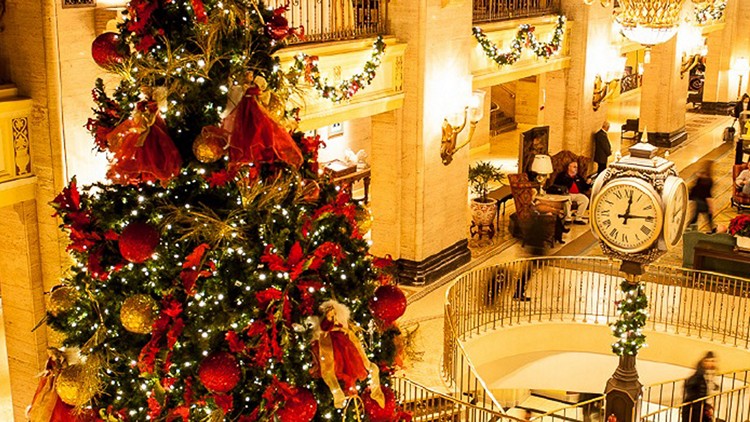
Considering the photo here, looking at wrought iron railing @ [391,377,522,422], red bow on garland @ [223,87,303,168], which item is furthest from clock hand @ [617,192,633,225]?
red bow on garland @ [223,87,303,168]

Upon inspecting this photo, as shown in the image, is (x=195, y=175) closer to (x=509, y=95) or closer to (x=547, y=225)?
(x=547, y=225)


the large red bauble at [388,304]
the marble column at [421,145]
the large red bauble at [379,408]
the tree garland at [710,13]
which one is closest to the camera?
the large red bauble at [388,304]

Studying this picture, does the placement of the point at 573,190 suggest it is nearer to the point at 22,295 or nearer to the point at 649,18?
the point at 649,18

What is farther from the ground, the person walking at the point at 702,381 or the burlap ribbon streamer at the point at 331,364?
the burlap ribbon streamer at the point at 331,364

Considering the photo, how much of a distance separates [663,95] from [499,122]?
4.29 metres

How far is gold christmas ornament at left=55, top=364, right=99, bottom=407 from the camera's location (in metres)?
4.40

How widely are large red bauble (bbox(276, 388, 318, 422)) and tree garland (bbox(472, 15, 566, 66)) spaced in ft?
29.8

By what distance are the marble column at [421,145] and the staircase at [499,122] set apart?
34.9 feet

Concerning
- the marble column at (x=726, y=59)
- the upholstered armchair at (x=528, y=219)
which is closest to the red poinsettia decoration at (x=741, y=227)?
the upholstered armchair at (x=528, y=219)

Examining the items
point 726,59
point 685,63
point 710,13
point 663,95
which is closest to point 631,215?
point 663,95

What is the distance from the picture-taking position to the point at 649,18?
32.6 ft

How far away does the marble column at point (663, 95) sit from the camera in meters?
20.1

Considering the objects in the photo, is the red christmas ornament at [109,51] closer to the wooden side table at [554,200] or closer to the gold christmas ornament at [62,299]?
the gold christmas ornament at [62,299]

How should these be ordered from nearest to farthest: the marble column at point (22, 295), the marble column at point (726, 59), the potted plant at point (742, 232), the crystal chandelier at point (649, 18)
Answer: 1. the marble column at point (22, 295)
2. the crystal chandelier at point (649, 18)
3. the potted plant at point (742, 232)
4. the marble column at point (726, 59)
